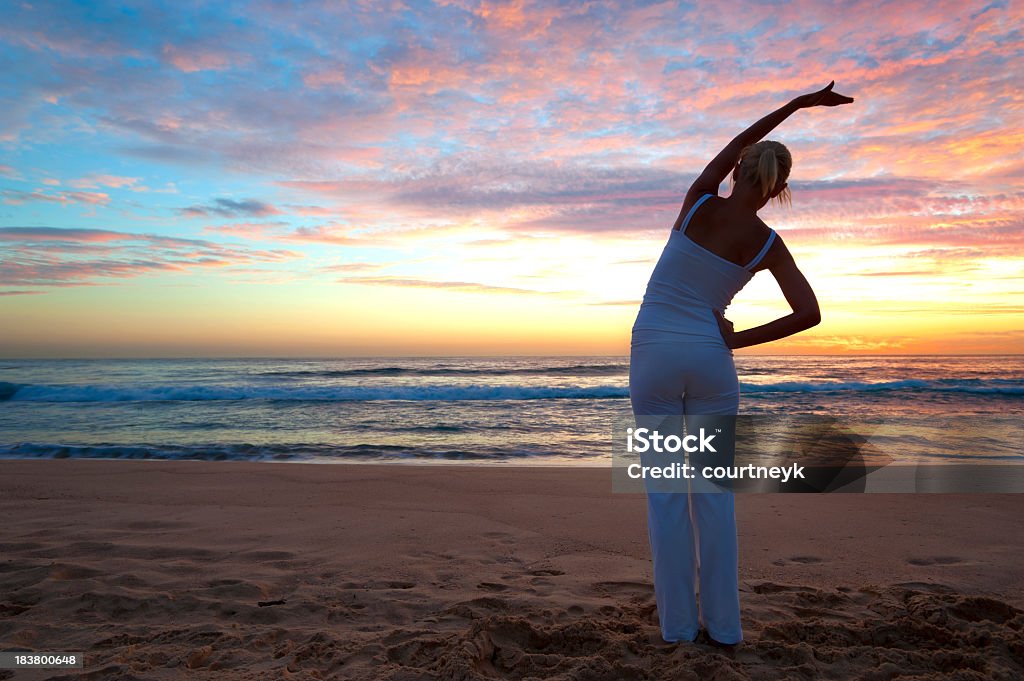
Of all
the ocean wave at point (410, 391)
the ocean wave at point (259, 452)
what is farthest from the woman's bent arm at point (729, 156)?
the ocean wave at point (410, 391)

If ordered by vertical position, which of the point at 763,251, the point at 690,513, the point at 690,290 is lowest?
the point at 690,513

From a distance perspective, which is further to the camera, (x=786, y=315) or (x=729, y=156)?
(x=729, y=156)

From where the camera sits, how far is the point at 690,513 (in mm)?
2508

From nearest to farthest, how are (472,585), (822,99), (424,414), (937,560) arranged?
(822,99)
(472,585)
(937,560)
(424,414)

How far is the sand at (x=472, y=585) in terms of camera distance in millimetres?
2410

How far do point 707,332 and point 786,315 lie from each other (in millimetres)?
301

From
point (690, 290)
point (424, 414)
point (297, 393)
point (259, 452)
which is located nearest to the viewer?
point (690, 290)

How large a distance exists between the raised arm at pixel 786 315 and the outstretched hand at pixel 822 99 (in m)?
0.70

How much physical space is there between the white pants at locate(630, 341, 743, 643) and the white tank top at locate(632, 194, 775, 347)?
52 millimetres

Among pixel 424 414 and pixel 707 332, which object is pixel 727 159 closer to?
pixel 707 332

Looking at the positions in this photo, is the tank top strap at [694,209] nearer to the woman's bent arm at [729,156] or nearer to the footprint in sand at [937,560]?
the woman's bent arm at [729,156]

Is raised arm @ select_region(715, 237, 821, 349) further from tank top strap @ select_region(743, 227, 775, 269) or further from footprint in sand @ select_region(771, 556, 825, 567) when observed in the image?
footprint in sand @ select_region(771, 556, 825, 567)

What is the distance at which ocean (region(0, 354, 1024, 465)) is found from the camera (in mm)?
8891

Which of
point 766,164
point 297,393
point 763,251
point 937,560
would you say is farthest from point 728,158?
point 297,393
